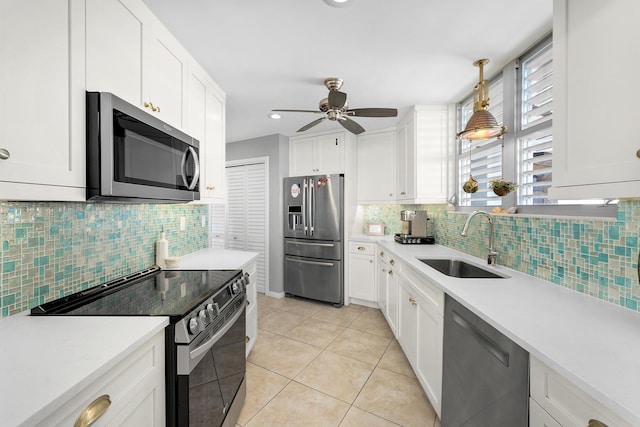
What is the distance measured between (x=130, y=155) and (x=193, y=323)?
2.62 ft

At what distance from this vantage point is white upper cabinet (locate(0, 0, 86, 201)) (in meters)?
0.80

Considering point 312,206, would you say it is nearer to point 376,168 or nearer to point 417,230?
point 376,168

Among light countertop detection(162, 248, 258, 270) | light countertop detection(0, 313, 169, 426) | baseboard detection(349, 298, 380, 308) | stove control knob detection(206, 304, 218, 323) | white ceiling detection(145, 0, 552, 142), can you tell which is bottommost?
baseboard detection(349, 298, 380, 308)

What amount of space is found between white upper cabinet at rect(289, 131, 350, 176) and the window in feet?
5.82

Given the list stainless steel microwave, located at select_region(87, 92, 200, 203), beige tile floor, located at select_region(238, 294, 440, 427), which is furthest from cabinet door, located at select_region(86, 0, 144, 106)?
beige tile floor, located at select_region(238, 294, 440, 427)

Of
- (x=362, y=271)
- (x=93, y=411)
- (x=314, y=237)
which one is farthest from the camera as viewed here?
(x=314, y=237)

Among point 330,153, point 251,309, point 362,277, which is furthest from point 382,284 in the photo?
point 330,153

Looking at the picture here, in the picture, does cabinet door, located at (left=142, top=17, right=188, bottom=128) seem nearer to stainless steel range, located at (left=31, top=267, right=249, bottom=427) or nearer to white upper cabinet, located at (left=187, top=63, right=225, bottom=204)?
white upper cabinet, located at (left=187, top=63, right=225, bottom=204)

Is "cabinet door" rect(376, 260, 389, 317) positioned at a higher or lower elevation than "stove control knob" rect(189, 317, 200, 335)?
lower

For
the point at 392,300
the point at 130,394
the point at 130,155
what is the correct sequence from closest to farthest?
1. the point at 130,394
2. the point at 130,155
3. the point at 392,300

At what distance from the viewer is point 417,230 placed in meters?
3.17

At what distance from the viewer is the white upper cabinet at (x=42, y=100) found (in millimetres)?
804

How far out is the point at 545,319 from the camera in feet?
3.40

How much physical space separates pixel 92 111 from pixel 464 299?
1.81 m
